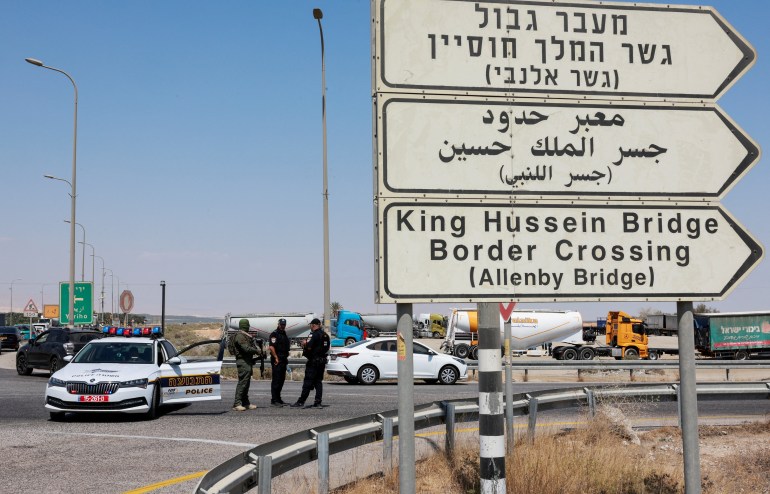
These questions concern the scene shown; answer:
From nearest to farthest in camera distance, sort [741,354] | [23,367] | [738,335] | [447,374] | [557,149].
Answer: [557,149]
[447,374]
[23,367]
[741,354]
[738,335]

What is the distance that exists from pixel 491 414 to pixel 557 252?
119 centimetres

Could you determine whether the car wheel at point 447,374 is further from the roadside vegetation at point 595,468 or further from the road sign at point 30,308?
the road sign at point 30,308

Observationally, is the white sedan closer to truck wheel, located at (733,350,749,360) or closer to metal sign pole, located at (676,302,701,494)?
metal sign pole, located at (676,302,701,494)

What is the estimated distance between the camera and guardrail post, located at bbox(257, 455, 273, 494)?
6.52m

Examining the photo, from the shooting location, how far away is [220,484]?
5.92 m

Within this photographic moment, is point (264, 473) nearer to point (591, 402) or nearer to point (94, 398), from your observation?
point (591, 402)

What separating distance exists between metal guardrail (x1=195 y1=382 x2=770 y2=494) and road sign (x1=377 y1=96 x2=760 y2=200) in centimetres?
243

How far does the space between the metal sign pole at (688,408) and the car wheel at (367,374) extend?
2066cm

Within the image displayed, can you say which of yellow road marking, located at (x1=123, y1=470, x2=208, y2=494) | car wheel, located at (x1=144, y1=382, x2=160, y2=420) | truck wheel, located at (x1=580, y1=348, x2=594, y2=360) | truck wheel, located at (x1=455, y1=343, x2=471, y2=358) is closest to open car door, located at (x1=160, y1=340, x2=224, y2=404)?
car wheel, located at (x1=144, y1=382, x2=160, y2=420)

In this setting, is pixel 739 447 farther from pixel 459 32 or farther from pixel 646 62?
pixel 459 32

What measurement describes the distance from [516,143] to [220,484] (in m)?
3.10

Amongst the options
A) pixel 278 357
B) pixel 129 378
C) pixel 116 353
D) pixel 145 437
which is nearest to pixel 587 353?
pixel 278 357

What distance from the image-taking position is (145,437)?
13.5m

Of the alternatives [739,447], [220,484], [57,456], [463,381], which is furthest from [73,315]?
[220,484]
